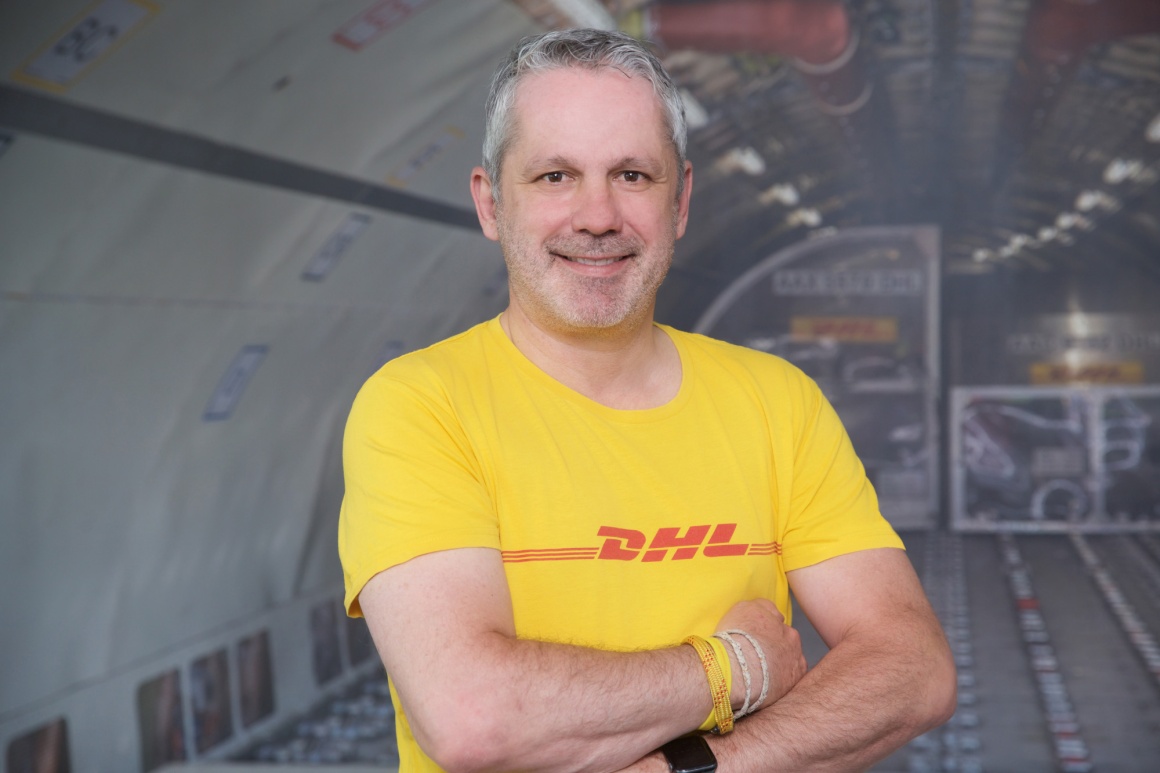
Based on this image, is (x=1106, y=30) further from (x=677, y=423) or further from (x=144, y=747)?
(x=144, y=747)

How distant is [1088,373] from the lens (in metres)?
5.63

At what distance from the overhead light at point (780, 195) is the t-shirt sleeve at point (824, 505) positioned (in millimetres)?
3985

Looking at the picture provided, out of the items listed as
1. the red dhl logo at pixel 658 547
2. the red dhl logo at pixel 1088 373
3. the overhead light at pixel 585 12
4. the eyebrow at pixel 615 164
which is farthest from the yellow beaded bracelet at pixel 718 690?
the red dhl logo at pixel 1088 373

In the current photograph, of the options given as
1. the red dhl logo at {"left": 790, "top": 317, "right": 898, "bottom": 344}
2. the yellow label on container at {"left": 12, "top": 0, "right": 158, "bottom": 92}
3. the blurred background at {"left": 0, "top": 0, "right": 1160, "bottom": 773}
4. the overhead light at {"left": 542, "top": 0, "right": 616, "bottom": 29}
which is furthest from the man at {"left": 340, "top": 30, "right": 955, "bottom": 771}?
the red dhl logo at {"left": 790, "top": 317, "right": 898, "bottom": 344}

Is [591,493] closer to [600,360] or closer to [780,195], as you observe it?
[600,360]

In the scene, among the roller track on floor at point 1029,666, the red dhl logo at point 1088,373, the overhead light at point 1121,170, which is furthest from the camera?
the red dhl logo at point 1088,373

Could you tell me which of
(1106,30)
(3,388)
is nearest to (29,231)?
(3,388)

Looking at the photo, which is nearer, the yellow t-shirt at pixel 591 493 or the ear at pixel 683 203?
the yellow t-shirt at pixel 591 493

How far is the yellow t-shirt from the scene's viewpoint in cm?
149

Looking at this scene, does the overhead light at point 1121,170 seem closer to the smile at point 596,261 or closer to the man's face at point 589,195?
the man's face at point 589,195

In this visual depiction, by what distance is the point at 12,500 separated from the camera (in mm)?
3814

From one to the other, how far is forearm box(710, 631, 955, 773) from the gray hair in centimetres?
72

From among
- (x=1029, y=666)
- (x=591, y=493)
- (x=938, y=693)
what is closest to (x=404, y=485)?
(x=591, y=493)

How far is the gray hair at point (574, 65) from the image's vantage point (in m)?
1.61
